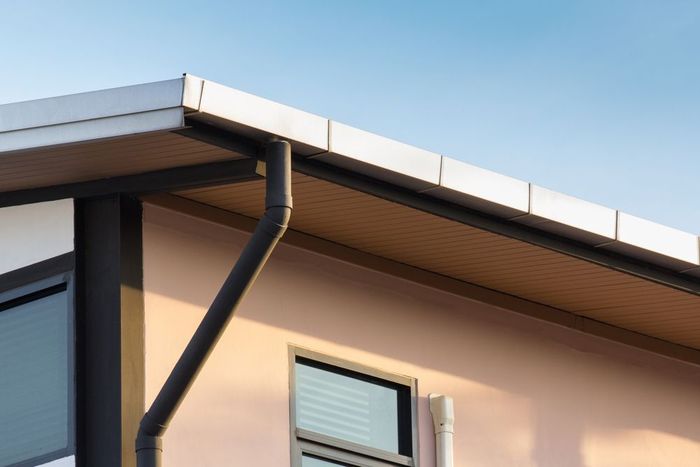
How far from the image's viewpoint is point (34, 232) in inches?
368

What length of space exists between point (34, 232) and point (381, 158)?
200cm

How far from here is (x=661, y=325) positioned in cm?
1122

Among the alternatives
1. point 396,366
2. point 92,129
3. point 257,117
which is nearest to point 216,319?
point 257,117

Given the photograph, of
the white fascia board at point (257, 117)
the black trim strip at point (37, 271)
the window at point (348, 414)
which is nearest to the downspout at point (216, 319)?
the white fascia board at point (257, 117)

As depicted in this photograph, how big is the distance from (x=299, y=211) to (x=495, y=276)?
1.56 m

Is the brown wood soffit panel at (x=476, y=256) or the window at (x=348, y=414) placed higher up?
the brown wood soffit panel at (x=476, y=256)

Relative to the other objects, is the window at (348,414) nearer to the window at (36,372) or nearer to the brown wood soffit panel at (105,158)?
the window at (36,372)

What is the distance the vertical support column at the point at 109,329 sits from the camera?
8680 mm

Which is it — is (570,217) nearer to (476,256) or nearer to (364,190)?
(476,256)

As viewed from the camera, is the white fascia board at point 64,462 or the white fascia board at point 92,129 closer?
the white fascia board at point 92,129

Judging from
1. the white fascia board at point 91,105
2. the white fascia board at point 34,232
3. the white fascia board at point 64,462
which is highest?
the white fascia board at point 91,105

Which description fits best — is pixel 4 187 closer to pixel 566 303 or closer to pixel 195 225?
pixel 195 225

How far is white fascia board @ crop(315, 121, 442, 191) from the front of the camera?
8.63 meters

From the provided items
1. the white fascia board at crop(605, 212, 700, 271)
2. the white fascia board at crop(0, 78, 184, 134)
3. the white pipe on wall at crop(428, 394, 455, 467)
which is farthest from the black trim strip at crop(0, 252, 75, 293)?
the white fascia board at crop(605, 212, 700, 271)
